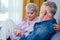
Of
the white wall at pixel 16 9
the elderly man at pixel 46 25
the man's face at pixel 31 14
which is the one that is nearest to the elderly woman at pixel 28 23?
the man's face at pixel 31 14

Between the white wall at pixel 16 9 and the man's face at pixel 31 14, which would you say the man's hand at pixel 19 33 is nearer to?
the man's face at pixel 31 14

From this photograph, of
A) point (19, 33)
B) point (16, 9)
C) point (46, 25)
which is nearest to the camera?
point (46, 25)

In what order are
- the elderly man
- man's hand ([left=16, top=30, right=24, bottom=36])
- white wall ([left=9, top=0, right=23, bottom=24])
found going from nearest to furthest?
the elderly man, man's hand ([left=16, top=30, right=24, bottom=36]), white wall ([left=9, top=0, right=23, bottom=24])

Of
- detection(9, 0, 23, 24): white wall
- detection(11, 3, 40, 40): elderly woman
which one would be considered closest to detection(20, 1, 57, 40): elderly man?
detection(11, 3, 40, 40): elderly woman

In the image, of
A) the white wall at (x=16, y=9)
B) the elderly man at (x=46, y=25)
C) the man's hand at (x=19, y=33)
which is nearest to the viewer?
the elderly man at (x=46, y=25)

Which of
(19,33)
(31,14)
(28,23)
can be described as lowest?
(19,33)

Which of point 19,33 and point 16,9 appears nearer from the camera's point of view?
point 19,33

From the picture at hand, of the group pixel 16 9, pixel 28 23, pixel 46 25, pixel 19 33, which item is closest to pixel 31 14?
pixel 28 23

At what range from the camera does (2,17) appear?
347 centimetres

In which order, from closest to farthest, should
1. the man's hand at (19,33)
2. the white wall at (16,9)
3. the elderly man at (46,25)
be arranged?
the elderly man at (46,25) < the man's hand at (19,33) < the white wall at (16,9)

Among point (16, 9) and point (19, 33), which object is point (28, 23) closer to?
point (19, 33)

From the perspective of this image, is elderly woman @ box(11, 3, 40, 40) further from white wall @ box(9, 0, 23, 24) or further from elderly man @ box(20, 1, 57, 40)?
white wall @ box(9, 0, 23, 24)

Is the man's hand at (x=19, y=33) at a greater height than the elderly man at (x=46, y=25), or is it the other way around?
the elderly man at (x=46, y=25)

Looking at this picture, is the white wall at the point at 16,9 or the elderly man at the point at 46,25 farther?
the white wall at the point at 16,9
